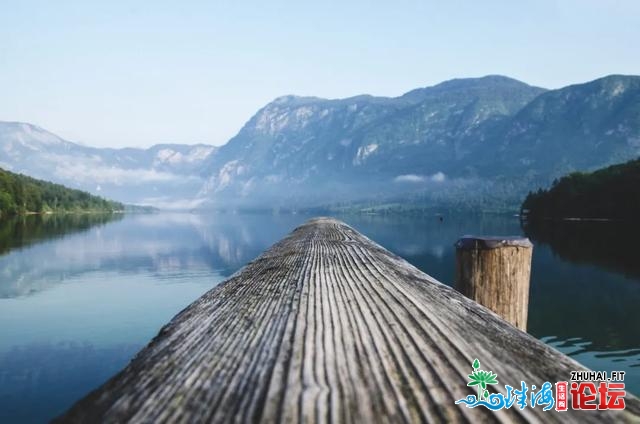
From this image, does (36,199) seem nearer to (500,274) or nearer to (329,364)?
(500,274)

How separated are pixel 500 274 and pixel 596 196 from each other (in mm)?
103896

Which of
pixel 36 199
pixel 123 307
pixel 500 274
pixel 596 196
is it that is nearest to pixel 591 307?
pixel 500 274

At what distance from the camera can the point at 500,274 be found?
5055 mm

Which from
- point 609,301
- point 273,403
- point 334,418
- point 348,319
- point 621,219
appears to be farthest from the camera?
point 621,219

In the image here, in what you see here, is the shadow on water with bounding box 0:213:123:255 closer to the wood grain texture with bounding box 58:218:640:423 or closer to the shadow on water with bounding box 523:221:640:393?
the shadow on water with bounding box 523:221:640:393

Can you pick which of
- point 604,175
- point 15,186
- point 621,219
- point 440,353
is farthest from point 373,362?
point 15,186

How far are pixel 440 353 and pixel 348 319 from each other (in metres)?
0.76

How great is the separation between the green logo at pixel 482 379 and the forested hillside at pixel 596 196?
318ft

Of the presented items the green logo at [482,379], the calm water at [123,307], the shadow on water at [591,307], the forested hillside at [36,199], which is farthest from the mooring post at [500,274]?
the forested hillside at [36,199]

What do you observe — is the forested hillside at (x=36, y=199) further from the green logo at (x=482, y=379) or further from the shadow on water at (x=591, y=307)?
the green logo at (x=482, y=379)

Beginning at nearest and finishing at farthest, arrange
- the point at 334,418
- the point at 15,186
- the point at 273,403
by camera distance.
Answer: the point at 334,418, the point at 273,403, the point at 15,186

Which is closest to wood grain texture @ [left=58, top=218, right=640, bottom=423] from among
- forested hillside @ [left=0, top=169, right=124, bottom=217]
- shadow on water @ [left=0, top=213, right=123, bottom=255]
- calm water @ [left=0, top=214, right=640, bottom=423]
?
calm water @ [left=0, top=214, right=640, bottom=423]

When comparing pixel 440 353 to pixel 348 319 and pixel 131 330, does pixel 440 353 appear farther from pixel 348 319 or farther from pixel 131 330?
pixel 131 330

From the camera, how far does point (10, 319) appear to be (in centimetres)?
1744
